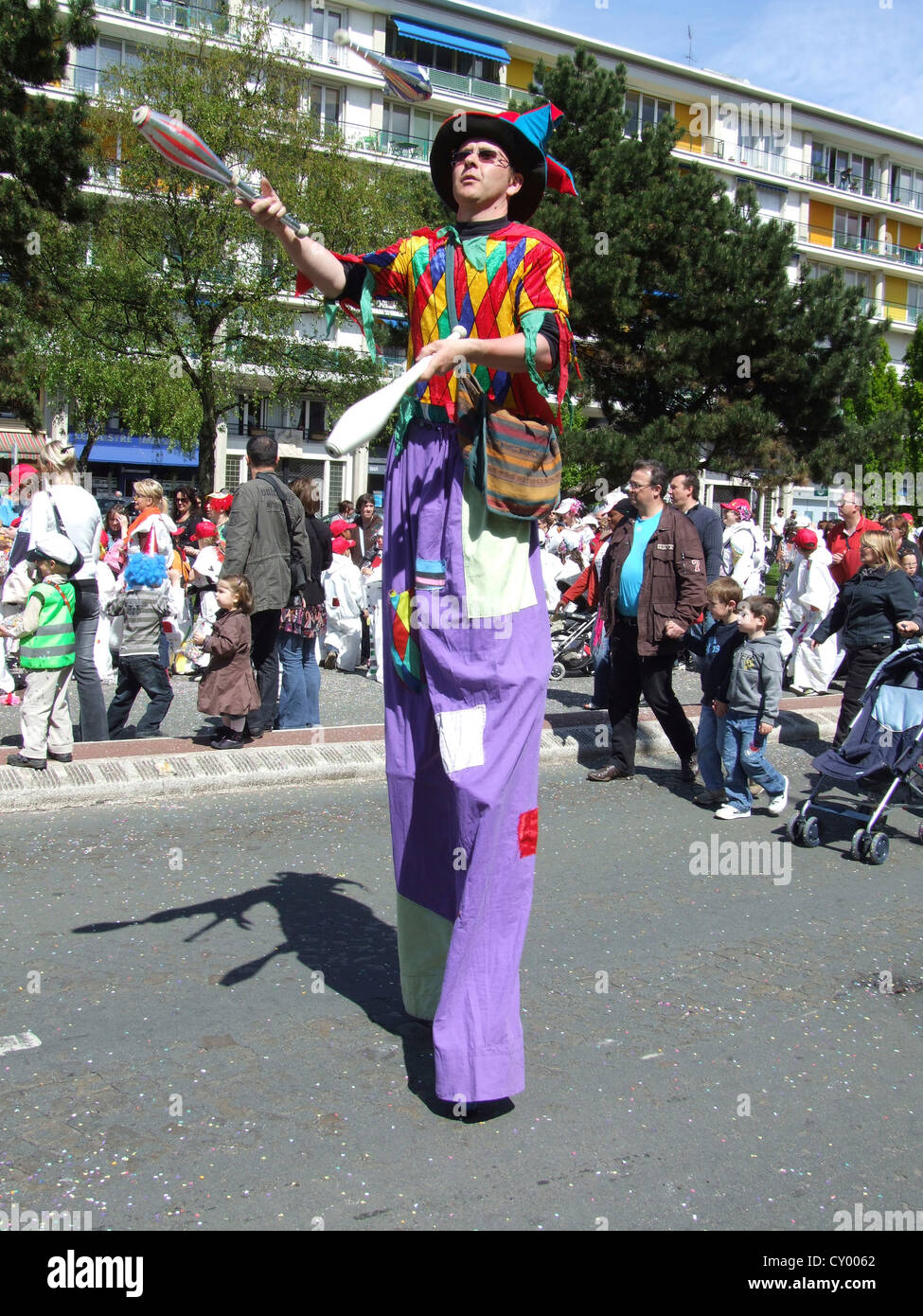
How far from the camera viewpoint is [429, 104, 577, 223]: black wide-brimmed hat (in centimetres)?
332

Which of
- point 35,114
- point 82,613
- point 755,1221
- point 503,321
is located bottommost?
point 755,1221

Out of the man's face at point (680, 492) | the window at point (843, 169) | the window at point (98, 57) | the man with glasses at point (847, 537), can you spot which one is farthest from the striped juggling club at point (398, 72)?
the window at point (843, 169)

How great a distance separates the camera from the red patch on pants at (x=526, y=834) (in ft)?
10.8

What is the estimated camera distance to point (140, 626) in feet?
26.4

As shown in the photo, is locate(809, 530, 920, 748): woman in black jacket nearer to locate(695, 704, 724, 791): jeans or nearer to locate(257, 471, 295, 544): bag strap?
locate(695, 704, 724, 791): jeans

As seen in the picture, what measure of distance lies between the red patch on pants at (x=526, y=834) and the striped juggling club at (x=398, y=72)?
1954mm

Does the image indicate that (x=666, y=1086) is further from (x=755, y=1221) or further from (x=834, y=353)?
(x=834, y=353)

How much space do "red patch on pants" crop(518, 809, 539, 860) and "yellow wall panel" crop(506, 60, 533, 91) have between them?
168ft

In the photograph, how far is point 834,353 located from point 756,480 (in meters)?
3.41

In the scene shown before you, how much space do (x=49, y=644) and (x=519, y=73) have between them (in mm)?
48530

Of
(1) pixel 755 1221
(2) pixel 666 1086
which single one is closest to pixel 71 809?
(2) pixel 666 1086

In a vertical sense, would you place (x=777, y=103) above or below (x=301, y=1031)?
above

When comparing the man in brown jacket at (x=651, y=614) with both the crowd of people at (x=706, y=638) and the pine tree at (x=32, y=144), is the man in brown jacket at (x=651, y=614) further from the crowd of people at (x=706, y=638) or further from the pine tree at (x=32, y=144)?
the pine tree at (x=32, y=144)
